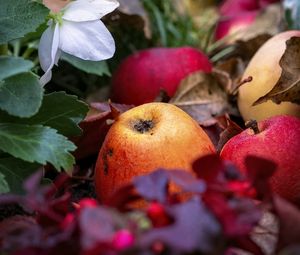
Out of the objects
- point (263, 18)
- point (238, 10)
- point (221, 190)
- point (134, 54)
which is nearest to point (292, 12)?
point (263, 18)

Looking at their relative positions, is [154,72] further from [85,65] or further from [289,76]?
[289,76]

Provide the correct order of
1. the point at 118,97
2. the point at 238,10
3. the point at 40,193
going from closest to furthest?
the point at 40,193 → the point at 118,97 → the point at 238,10

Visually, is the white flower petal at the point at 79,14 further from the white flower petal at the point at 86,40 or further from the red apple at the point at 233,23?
the red apple at the point at 233,23

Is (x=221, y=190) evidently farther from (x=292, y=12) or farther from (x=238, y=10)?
(x=238, y=10)

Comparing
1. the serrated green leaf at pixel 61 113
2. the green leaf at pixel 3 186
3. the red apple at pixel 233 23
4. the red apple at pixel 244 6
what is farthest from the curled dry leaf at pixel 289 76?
the red apple at pixel 244 6

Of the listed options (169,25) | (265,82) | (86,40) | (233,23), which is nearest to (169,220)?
(86,40)

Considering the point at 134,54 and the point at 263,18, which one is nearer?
the point at 134,54
